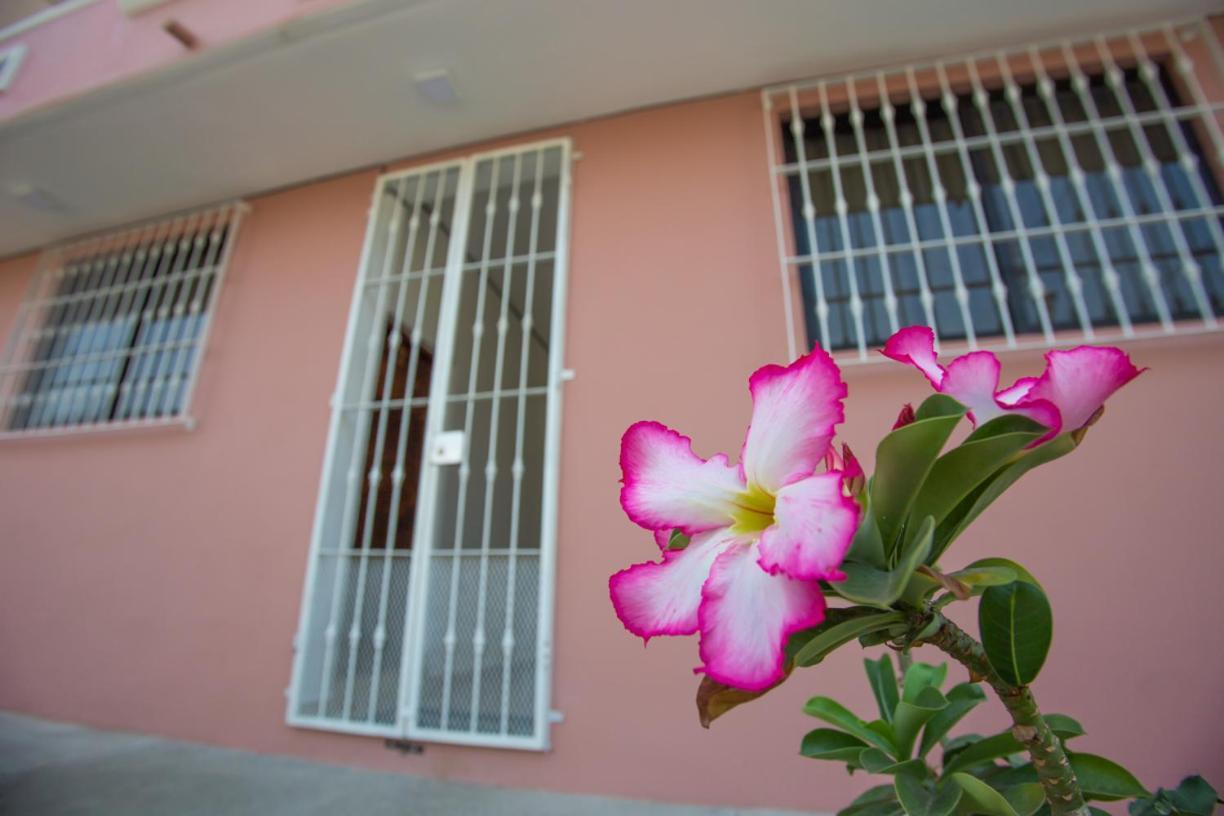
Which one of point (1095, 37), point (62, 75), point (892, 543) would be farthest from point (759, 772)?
point (62, 75)

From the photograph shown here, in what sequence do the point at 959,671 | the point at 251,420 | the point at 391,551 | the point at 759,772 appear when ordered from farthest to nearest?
the point at 251,420
the point at 391,551
the point at 959,671
the point at 759,772

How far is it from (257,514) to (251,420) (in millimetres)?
399

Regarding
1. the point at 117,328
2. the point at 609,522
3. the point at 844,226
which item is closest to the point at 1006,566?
the point at 609,522

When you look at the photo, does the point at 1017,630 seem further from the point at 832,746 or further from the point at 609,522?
the point at 609,522

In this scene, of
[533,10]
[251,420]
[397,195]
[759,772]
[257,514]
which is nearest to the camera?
[759,772]

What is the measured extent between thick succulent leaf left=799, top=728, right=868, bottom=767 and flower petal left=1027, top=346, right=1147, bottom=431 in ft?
1.74

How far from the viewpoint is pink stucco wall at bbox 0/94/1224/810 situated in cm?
149

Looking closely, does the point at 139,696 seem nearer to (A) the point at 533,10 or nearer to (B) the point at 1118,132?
(A) the point at 533,10

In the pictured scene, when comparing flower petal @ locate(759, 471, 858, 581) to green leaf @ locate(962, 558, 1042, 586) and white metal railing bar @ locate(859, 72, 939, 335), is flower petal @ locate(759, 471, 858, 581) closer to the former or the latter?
green leaf @ locate(962, 558, 1042, 586)

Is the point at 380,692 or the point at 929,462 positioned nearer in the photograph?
the point at 929,462

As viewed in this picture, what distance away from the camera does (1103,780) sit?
0.55m

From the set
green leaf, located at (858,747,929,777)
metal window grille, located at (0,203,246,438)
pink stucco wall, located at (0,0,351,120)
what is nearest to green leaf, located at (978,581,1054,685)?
green leaf, located at (858,747,929,777)

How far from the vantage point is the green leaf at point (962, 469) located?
1.10 feet

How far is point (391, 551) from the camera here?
2.04 meters
